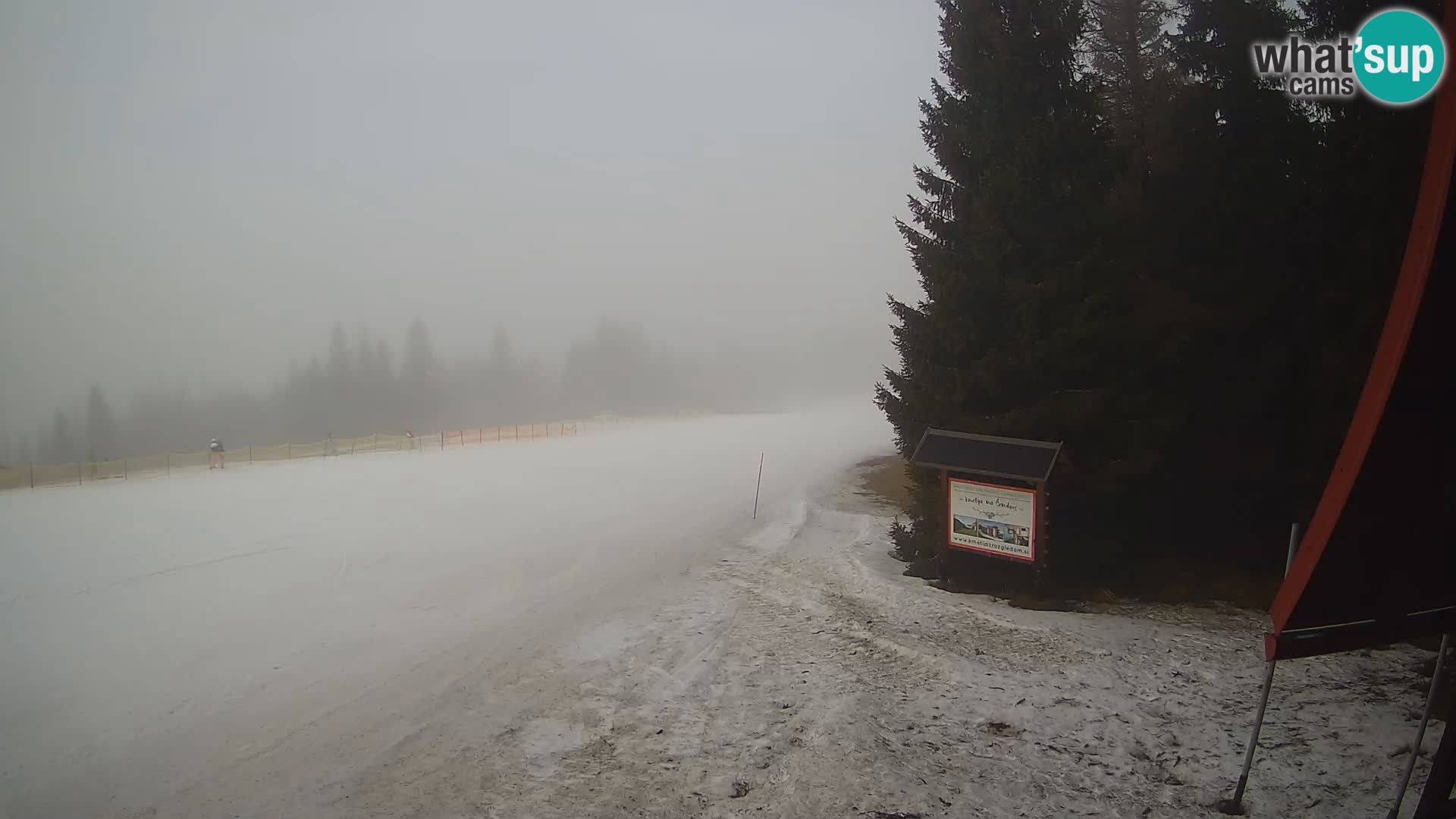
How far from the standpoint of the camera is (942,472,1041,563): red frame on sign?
30.2 feet

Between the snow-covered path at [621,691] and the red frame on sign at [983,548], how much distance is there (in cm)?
73

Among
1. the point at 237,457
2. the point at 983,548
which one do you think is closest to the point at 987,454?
the point at 983,548

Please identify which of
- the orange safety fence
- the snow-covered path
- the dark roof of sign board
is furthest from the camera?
the orange safety fence

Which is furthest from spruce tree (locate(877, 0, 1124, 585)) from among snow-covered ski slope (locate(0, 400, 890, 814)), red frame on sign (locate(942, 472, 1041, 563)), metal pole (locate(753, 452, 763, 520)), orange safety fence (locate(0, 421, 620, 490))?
orange safety fence (locate(0, 421, 620, 490))

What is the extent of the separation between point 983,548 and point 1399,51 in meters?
7.03

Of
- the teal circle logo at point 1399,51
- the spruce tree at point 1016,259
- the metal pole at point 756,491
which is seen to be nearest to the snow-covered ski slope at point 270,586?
the metal pole at point 756,491

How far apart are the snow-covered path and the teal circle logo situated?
5.88 metres

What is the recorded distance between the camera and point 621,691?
7.29m

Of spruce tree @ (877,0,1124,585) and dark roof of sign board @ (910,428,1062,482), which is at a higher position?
spruce tree @ (877,0,1124,585)

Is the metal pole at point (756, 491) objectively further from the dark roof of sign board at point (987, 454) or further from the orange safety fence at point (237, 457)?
the orange safety fence at point (237, 457)

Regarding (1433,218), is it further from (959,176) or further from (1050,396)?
(959,176)

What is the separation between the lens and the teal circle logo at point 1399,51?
264 inches

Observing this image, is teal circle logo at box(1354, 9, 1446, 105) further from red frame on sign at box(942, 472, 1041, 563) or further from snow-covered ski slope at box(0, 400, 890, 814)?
snow-covered ski slope at box(0, 400, 890, 814)

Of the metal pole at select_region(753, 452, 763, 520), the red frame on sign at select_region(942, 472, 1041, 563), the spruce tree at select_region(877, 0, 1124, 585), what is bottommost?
the metal pole at select_region(753, 452, 763, 520)
